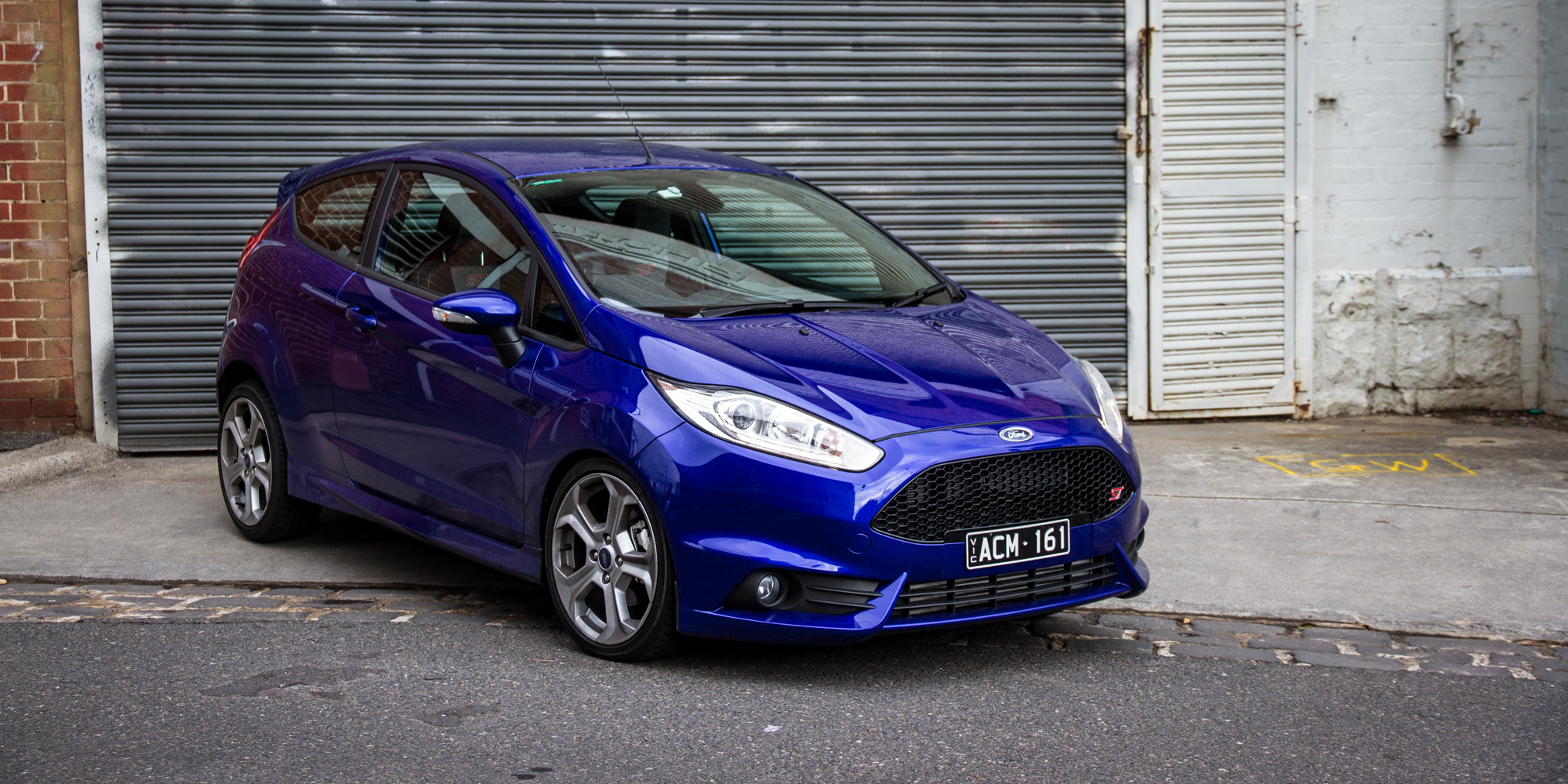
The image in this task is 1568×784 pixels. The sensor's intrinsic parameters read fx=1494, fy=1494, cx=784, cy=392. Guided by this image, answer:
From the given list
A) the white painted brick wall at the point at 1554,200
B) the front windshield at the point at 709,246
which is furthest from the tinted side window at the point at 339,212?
the white painted brick wall at the point at 1554,200

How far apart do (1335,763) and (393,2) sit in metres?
6.54

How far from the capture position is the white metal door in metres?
8.81

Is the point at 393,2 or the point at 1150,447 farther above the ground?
the point at 393,2

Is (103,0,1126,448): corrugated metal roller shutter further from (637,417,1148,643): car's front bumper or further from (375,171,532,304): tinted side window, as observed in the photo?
(637,417,1148,643): car's front bumper

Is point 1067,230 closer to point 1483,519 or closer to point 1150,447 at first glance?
point 1150,447

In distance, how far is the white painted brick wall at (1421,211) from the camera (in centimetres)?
902

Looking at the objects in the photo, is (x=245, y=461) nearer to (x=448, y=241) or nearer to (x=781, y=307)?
(x=448, y=241)

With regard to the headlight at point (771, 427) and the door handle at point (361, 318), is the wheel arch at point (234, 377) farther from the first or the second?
the headlight at point (771, 427)

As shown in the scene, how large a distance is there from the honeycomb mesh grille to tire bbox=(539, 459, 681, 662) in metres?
0.69

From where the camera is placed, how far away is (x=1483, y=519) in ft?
20.9

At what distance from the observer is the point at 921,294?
207 inches

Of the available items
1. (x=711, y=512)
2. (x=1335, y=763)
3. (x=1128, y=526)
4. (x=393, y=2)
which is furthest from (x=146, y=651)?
(x=393, y=2)

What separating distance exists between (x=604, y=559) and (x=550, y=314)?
2.60ft

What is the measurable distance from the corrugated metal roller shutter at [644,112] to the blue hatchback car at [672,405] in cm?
247
